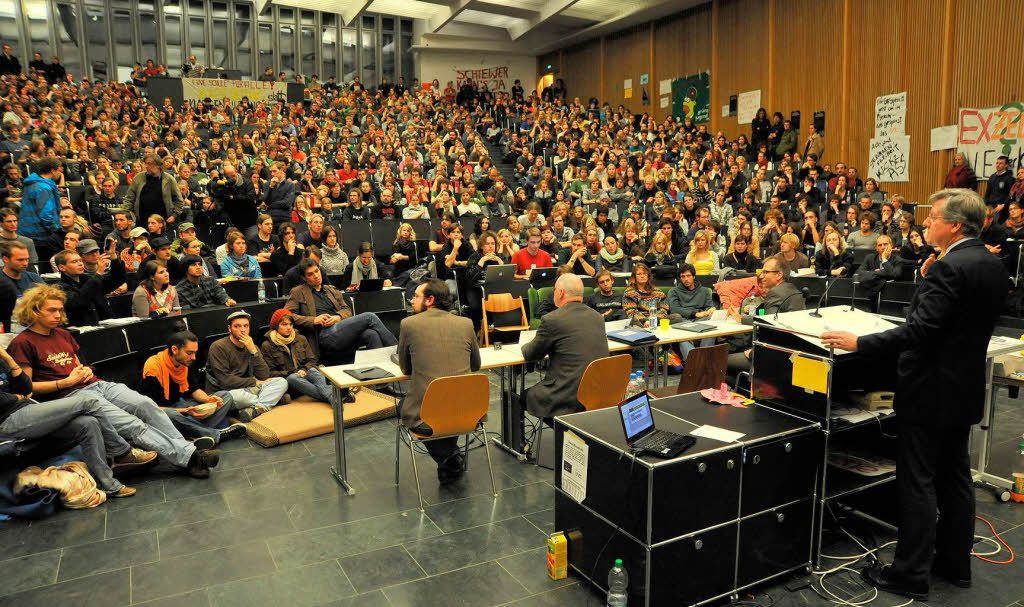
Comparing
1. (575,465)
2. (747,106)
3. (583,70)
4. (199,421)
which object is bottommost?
(199,421)

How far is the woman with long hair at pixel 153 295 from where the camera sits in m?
6.07

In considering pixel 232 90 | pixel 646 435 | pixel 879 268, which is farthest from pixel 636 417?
pixel 232 90

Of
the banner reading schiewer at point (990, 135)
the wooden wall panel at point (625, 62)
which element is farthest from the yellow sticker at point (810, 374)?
the wooden wall panel at point (625, 62)

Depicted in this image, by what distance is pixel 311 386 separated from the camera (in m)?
6.03

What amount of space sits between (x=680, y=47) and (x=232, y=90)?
11.8 meters

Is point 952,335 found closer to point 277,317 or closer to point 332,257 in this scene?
point 277,317

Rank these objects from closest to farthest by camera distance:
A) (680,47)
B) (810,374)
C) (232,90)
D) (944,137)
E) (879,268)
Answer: (810,374) < (879,268) < (944,137) < (680,47) < (232,90)

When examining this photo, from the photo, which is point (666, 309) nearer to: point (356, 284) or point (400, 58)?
point (356, 284)

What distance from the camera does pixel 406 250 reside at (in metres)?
9.14

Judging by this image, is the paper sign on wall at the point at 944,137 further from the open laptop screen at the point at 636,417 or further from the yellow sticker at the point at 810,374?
the open laptop screen at the point at 636,417

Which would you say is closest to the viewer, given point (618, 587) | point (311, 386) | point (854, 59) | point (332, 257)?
point (618, 587)

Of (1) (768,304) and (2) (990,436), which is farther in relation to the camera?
(1) (768,304)

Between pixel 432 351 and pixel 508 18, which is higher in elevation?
pixel 508 18

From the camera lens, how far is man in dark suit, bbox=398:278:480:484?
4.29 metres
